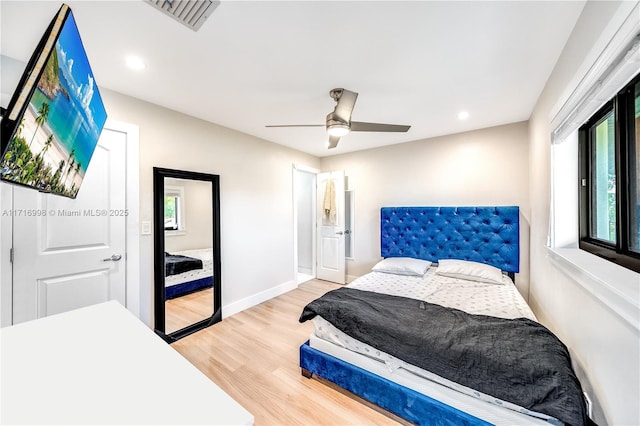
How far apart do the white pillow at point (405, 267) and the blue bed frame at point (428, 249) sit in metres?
0.34

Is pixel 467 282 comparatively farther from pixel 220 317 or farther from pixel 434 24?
pixel 220 317

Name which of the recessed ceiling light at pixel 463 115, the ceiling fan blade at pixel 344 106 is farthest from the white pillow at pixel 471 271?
the ceiling fan blade at pixel 344 106

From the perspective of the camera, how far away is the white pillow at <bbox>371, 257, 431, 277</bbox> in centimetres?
299

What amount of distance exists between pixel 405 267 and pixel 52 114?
10.1 ft

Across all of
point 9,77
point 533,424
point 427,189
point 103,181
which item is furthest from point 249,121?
point 533,424

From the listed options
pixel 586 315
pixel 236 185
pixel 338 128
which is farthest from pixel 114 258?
pixel 586 315

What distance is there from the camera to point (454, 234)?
129 inches

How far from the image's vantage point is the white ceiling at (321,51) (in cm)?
133

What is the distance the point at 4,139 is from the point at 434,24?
1.87 metres

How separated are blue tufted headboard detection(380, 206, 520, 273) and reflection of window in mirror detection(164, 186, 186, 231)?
106 inches

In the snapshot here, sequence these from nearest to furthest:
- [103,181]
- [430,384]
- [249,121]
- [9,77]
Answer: [430,384], [9,77], [103,181], [249,121]

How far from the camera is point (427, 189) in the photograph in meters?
3.60

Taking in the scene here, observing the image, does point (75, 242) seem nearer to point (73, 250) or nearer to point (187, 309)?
point (73, 250)

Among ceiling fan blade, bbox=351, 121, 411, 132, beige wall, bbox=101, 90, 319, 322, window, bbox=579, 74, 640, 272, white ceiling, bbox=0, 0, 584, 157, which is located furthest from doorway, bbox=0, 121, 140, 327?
window, bbox=579, 74, 640, 272
